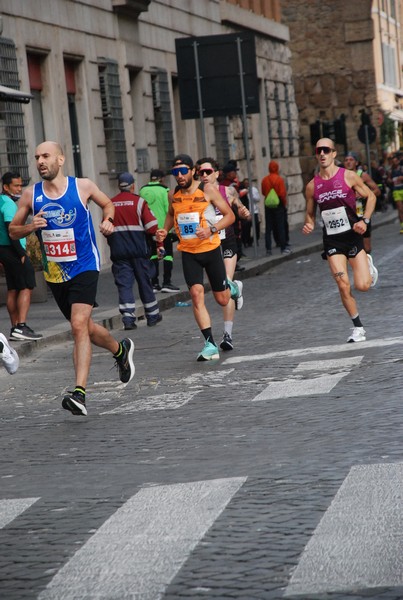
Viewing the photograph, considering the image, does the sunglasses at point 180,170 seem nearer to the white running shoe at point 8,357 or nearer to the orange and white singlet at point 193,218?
the orange and white singlet at point 193,218

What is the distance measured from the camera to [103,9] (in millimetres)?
30422

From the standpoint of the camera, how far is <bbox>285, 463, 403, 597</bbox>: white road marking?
17.9ft

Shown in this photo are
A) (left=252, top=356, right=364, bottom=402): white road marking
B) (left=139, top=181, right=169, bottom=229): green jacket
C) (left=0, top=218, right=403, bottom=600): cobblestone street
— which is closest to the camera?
(left=0, top=218, right=403, bottom=600): cobblestone street

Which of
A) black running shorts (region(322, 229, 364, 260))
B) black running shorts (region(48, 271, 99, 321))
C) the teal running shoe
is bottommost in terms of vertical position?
the teal running shoe

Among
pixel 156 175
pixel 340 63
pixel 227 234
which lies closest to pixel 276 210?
pixel 156 175

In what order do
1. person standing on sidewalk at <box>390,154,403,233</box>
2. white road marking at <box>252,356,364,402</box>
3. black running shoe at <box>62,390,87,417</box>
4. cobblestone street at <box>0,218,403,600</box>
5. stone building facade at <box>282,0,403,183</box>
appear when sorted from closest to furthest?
cobblestone street at <box>0,218,403,600</box> < black running shoe at <box>62,390,87,417</box> < white road marking at <box>252,356,364,402</box> < person standing on sidewalk at <box>390,154,403,233</box> < stone building facade at <box>282,0,403,183</box>

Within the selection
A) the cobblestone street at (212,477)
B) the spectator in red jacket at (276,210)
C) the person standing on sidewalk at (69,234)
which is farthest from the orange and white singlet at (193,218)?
the spectator in red jacket at (276,210)

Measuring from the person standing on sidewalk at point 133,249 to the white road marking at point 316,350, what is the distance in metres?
4.24

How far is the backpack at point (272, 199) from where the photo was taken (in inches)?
1182

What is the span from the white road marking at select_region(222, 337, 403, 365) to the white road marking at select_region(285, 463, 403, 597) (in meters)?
6.10

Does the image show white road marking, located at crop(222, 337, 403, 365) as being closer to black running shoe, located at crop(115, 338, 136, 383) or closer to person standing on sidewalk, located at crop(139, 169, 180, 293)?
black running shoe, located at crop(115, 338, 136, 383)

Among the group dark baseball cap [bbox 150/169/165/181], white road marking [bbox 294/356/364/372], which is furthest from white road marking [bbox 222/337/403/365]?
dark baseball cap [bbox 150/169/165/181]

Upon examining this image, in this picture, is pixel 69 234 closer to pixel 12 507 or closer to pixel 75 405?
pixel 75 405

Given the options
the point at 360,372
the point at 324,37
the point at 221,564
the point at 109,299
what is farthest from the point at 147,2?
the point at 324,37
